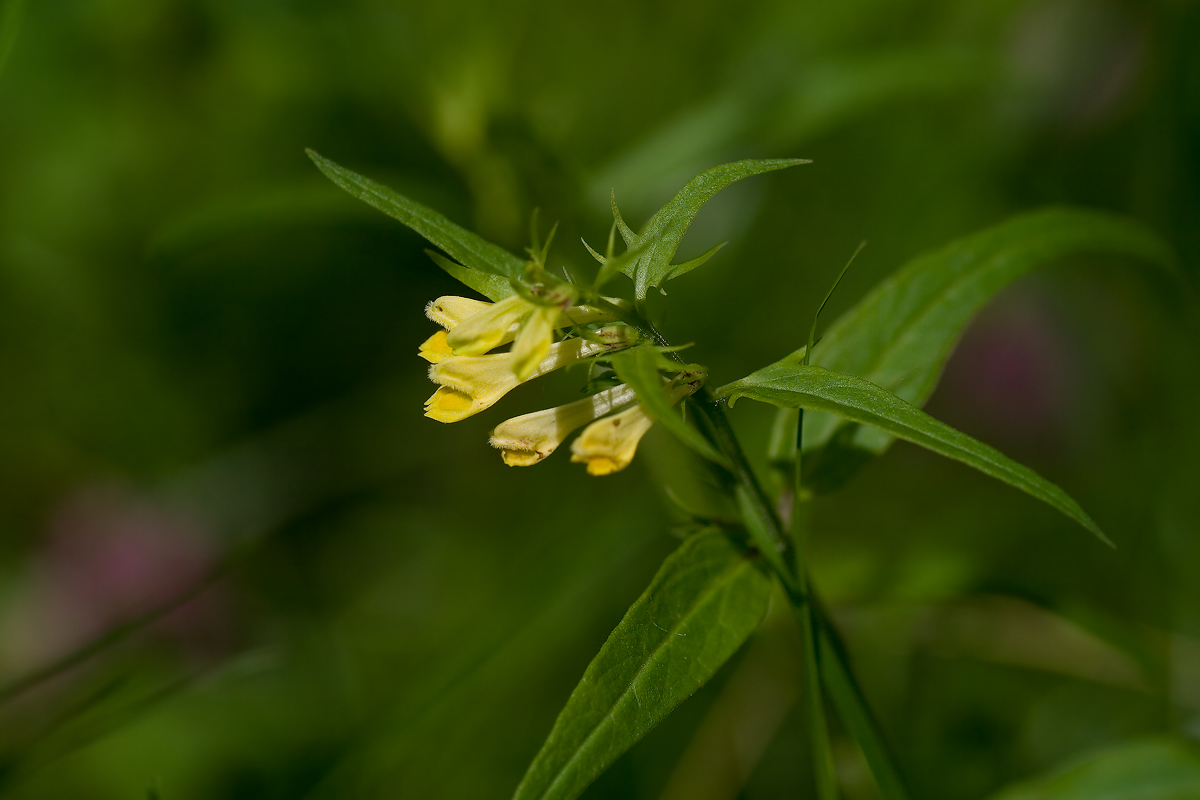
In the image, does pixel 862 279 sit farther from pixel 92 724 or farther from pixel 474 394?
pixel 92 724

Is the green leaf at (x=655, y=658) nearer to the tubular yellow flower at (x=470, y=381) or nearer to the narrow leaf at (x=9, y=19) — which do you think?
the tubular yellow flower at (x=470, y=381)

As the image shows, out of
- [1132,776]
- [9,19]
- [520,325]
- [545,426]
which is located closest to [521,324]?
[520,325]

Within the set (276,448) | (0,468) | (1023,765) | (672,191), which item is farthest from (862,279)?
(0,468)

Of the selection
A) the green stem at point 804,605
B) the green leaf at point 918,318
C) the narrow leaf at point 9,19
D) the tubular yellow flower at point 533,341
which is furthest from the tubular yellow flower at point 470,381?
the narrow leaf at point 9,19

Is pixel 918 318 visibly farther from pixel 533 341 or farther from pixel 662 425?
pixel 533 341

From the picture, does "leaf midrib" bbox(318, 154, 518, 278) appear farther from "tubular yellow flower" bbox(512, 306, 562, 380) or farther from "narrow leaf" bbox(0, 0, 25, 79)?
"narrow leaf" bbox(0, 0, 25, 79)

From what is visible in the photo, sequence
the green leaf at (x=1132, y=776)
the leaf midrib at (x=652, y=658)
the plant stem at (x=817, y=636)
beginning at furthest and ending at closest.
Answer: the green leaf at (x=1132, y=776) → the plant stem at (x=817, y=636) → the leaf midrib at (x=652, y=658)
